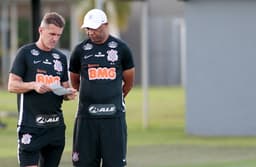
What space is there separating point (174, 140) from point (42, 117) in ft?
32.5

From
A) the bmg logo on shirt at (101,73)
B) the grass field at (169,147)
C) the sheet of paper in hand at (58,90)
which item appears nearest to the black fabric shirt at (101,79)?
the bmg logo on shirt at (101,73)

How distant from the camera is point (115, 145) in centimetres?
925

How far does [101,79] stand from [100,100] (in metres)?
0.21

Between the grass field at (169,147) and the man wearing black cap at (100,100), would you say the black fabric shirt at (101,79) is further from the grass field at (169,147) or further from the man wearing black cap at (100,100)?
the grass field at (169,147)

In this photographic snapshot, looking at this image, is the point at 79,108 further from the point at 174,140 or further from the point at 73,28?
the point at 73,28

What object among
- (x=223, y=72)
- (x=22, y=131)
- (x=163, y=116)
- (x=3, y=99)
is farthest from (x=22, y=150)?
(x=3, y=99)

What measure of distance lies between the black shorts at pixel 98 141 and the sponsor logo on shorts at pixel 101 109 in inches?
3.0

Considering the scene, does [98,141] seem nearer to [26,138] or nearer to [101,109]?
[101,109]

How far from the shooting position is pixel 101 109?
916cm

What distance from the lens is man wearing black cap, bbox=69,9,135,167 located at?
9164mm

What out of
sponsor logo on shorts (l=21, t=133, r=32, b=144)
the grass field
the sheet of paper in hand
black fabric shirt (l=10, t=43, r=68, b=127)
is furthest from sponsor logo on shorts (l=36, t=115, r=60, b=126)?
the grass field

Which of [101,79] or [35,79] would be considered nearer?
[35,79]

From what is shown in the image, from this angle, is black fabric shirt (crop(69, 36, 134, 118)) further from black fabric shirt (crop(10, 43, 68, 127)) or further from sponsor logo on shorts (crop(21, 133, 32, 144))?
sponsor logo on shorts (crop(21, 133, 32, 144))

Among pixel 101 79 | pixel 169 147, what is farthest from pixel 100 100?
pixel 169 147
